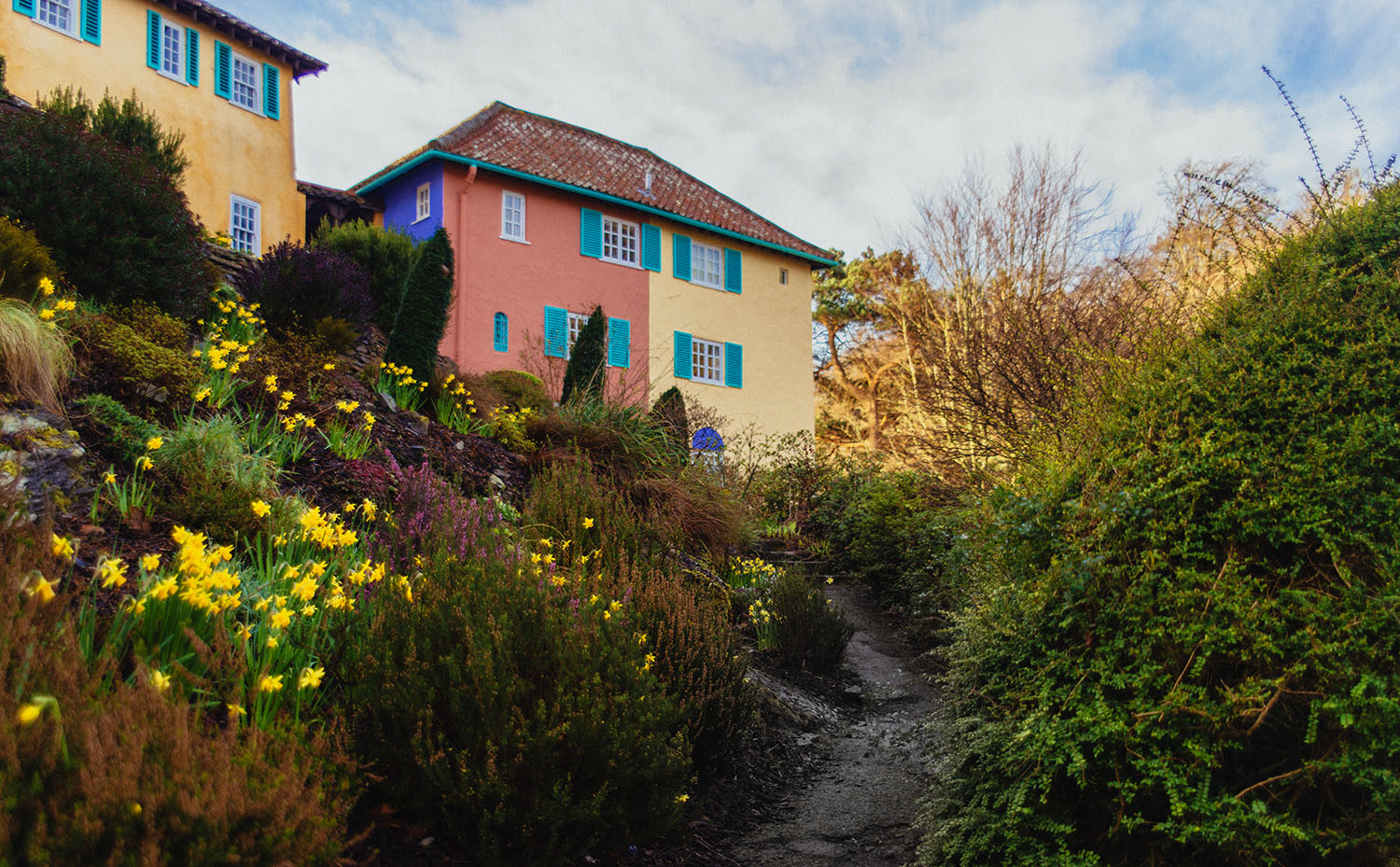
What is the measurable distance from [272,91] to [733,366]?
1203 cm

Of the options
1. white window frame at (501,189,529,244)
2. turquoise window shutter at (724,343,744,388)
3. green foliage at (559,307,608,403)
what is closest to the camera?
green foliage at (559,307,608,403)

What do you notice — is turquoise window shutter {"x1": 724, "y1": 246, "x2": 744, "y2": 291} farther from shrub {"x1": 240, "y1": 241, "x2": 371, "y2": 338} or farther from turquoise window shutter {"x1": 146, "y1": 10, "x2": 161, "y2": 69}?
shrub {"x1": 240, "y1": 241, "x2": 371, "y2": 338}

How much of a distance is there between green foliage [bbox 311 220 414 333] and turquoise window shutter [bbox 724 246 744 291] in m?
10.5

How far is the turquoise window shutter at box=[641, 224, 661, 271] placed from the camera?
20438mm

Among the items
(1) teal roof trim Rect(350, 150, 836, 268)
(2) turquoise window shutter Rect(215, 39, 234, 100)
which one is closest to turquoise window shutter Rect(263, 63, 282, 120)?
(2) turquoise window shutter Rect(215, 39, 234, 100)

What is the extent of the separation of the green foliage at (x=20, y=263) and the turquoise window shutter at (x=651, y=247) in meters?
15.7

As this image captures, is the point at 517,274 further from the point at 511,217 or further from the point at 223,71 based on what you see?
the point at 223,71

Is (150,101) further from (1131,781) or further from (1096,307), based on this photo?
(1131,781)

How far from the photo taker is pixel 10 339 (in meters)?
4.29

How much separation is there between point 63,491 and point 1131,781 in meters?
4.59

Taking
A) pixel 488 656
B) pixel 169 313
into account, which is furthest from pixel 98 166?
pixel 488 656

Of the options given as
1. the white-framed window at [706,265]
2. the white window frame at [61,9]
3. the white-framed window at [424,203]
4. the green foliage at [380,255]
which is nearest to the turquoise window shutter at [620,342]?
the white-framed window at [706,265]

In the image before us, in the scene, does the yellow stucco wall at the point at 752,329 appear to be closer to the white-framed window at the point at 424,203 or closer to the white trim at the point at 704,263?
the white trim at the point at 704,263

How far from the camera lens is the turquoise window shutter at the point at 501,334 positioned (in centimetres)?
1742
